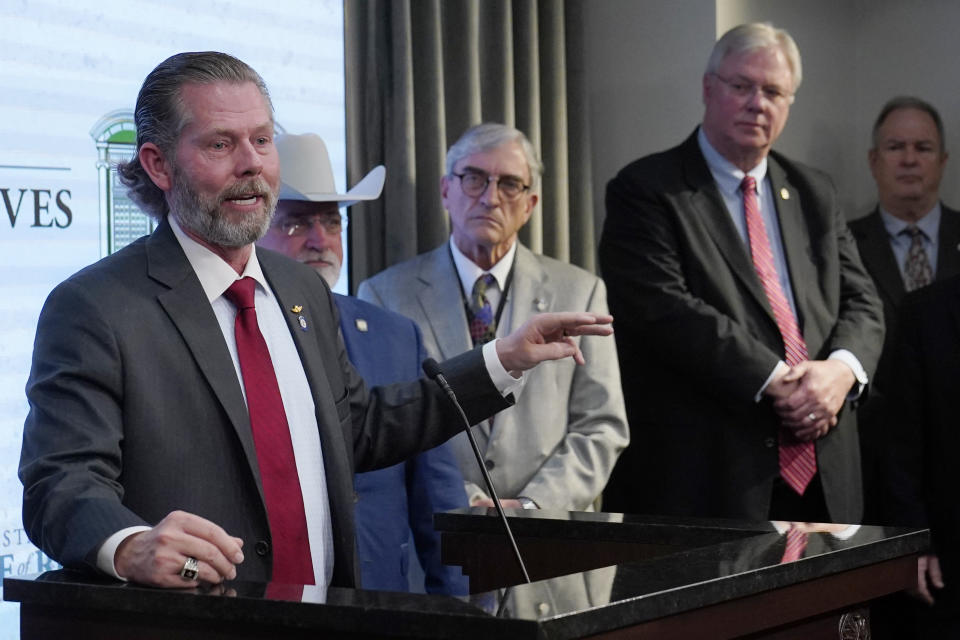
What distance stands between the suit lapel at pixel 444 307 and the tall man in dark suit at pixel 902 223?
1.64 m

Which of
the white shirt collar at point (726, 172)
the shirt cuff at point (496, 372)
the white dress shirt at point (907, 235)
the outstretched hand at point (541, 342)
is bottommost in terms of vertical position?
the shirt cuff at point (496, 372)

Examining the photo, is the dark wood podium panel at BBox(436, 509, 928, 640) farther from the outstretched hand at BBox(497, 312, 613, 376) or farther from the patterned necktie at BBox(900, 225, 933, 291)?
the patterned necktie at BBox(900, 225, 933, 291)

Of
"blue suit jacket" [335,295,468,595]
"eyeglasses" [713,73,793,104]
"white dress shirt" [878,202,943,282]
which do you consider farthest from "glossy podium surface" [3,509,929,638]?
"white dress shirt" [878,202,943,282]

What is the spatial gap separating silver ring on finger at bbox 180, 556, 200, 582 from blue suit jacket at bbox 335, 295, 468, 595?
1.19 meters

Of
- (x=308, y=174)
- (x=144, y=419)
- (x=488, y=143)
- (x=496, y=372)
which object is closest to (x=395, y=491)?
(x=496, y=372)

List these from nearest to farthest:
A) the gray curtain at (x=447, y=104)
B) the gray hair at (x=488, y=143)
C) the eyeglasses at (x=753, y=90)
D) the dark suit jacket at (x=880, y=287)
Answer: the gray hair at (x=488, y=143), the eyeglasses at (x=753, y=90), the gray curtain at (x=447, y=104), the dark suit jacket at (x=880, y=287)

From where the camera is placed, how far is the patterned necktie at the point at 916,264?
4.73 meters

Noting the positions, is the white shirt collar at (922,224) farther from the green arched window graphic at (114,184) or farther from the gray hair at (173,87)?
the gray hair at (173,87)

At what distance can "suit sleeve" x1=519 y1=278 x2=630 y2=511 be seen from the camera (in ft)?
11.3

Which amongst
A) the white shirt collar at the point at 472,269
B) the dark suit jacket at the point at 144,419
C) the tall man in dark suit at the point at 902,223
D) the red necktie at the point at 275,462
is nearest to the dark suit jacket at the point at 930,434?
the tall man in dark suit at the point at 902,223

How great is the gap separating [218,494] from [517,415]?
1.68 metres

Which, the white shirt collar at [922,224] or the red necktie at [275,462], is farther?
the white shirt collar at [922,224]

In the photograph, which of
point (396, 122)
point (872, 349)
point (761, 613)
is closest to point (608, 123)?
point (396, 122)

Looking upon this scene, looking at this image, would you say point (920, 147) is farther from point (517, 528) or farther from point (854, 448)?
point (517, 528)
